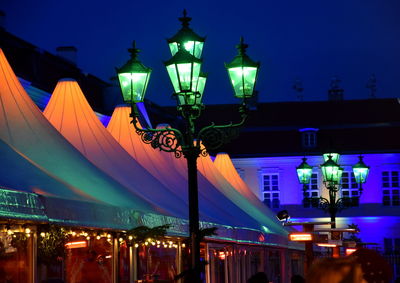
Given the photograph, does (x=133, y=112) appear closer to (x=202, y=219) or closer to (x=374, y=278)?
(x=202, y=219)

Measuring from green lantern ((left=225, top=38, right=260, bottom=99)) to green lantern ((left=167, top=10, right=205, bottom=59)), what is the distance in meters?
0.55

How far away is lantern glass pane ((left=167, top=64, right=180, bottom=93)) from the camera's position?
1190 centimetres

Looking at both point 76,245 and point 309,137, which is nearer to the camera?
point 76,245

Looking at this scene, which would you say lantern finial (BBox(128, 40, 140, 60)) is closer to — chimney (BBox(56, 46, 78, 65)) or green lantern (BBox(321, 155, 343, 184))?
green lantern (BBox(321, 155, 343, 184))

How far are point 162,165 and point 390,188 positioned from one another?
149 feet

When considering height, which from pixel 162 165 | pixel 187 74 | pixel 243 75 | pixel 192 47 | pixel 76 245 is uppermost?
pixel 192 47

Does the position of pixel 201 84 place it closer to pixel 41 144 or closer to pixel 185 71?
pixel 185 71

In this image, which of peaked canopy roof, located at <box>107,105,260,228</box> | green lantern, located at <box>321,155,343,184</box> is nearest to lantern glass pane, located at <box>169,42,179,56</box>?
peaked canopy roof, located at <box>107,105,260,228</box>

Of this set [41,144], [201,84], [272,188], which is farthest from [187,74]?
[272,188]

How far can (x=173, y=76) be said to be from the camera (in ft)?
39.2

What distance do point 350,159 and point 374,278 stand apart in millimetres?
61102

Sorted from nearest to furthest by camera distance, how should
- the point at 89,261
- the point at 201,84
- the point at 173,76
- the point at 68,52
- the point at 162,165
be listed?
1. the point at 173,76
2. the point at 201,84
3. the point at 89,261
4. the point at 162,165
5. the point at 68,52

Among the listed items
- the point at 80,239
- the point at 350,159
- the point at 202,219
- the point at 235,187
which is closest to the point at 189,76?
the point at 80,239

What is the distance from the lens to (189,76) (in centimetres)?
1184
